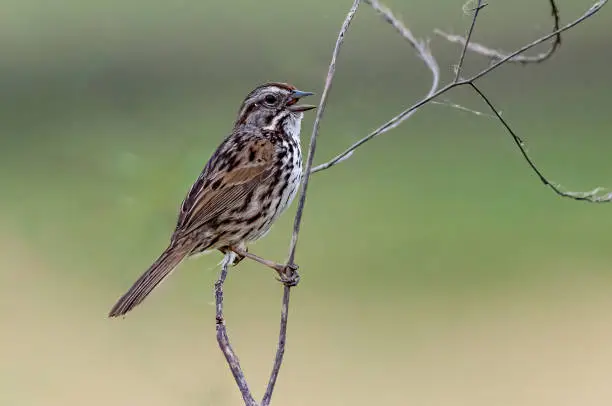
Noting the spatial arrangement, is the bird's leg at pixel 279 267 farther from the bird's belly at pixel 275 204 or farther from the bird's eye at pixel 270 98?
the bird's eye at pixel 270 98

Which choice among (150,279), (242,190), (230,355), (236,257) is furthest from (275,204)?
(230,355)

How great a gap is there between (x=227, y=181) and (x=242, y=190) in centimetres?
8

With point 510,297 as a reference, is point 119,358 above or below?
below

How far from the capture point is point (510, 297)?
1099 centimetres

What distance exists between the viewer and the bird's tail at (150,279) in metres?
4.38

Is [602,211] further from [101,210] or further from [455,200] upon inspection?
[101,210]

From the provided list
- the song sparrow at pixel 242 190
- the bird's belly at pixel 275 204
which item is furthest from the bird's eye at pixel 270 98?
the bird's belly at pixel 275 204

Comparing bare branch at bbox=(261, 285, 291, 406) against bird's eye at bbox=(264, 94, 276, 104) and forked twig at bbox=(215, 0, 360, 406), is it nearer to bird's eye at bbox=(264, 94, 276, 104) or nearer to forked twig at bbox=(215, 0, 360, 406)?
forked twig at bbox=(215, 0, 360, 406)

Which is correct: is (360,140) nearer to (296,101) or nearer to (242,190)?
(242,190)

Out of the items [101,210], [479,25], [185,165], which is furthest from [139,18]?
[185,165]

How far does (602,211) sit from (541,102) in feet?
11.3

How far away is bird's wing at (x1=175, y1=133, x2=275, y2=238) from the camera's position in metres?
5.05

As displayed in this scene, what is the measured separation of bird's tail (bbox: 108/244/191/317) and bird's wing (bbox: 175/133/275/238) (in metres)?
0.12

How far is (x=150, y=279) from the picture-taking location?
464 centimetres
